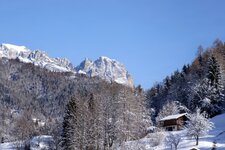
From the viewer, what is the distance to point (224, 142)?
67750 mm

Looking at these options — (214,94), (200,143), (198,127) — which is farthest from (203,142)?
(214,94)

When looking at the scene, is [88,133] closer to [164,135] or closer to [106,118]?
[106,118]

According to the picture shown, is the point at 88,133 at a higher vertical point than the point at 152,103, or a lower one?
lower

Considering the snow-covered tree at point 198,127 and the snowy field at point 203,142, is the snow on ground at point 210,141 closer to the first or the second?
the snowy field at point 203,142

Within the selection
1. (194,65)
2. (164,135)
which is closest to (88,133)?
(164,135)

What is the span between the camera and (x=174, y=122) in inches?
3844

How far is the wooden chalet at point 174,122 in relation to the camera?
3834 inches

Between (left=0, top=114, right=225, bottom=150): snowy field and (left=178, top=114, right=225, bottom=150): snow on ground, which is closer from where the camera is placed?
(left=0, top=114, right=225, bottom=150): snowy field

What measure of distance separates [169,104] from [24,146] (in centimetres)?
3885

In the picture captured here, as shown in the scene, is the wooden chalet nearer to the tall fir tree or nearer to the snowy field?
the tall fir tree

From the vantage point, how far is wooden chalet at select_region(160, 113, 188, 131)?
97375 mm

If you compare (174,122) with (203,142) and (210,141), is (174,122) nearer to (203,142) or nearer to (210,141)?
(210,141)

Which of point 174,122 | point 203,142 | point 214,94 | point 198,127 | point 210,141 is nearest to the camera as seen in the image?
point 203,142

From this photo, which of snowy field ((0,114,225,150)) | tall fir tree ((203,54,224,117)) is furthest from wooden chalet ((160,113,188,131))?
snowy field ((0,114,225,150))
